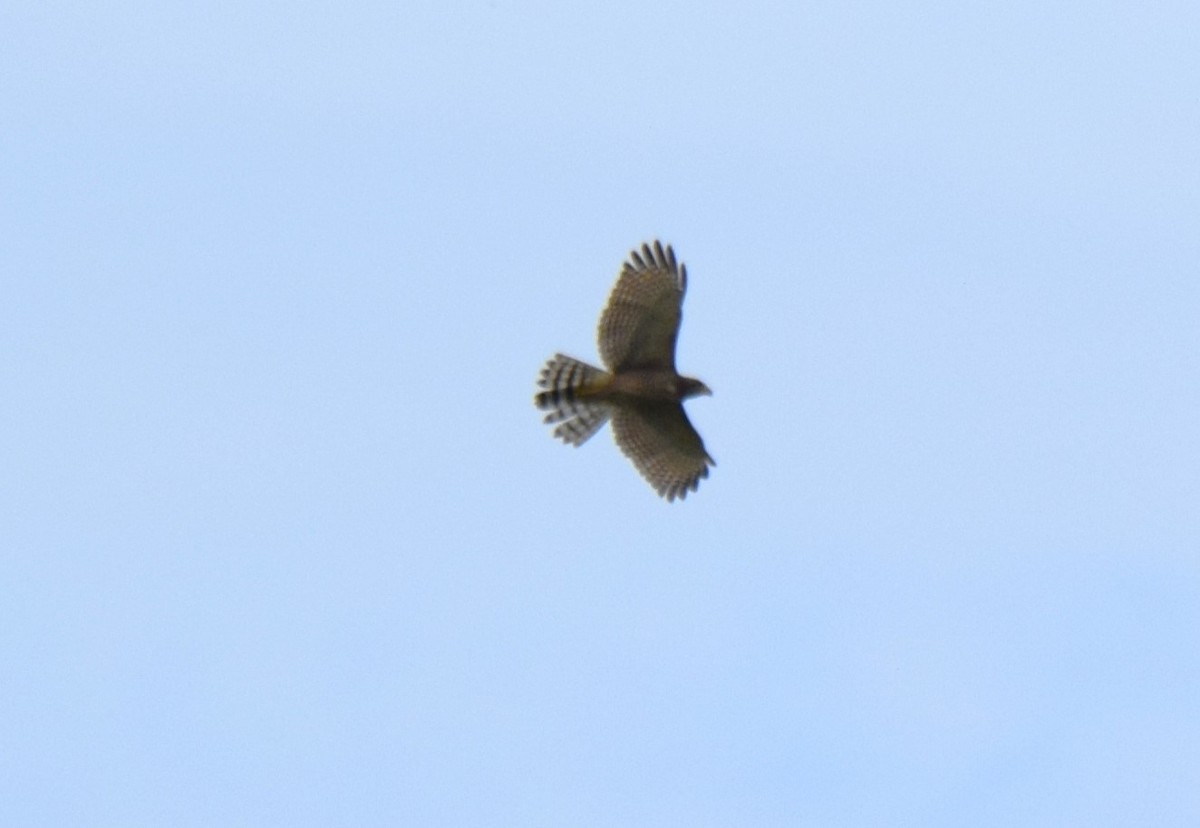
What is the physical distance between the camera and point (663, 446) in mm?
35000

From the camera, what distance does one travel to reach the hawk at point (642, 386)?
110 ft

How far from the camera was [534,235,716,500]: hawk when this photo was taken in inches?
1324

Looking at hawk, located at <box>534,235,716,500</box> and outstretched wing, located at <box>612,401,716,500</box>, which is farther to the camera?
outstretched wing, located at <box>612,401,716,500</box>

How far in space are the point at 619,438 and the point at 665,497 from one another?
756mm

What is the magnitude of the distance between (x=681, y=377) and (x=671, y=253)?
132cm

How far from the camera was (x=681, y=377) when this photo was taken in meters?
34.2

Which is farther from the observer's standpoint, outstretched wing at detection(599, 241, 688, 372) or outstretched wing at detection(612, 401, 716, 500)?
outstretched wing at detection(612, 401, 716, 500)

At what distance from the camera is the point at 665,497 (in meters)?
35.0

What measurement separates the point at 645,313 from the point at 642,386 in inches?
32.1

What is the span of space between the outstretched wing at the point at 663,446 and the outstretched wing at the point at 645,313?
0.59 metres

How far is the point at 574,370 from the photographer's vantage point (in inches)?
1346

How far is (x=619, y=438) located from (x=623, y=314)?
1721mm

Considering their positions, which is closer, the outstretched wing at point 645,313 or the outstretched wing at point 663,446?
the outstretched wing at point 645,313

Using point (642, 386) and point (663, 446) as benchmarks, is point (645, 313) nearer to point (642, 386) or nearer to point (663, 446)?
point (642, 386)
